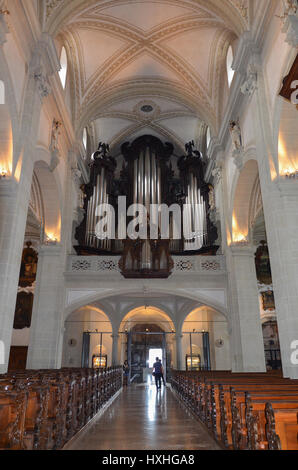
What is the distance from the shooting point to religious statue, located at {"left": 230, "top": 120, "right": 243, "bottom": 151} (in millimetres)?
10780

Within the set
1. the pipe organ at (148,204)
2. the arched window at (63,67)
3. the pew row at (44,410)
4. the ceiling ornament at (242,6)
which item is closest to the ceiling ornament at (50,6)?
the arched window at (63,67)

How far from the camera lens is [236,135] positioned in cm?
1095

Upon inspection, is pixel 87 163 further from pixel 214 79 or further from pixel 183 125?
pixel 214 79

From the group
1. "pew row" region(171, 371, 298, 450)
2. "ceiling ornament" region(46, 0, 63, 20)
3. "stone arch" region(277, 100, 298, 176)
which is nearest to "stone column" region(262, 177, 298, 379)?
"stone arch" region(277, 100, 298, 176)

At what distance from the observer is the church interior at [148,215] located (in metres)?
4.82

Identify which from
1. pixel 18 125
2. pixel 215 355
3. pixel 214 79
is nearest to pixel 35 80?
pixel 18 125

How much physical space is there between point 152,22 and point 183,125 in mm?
5826

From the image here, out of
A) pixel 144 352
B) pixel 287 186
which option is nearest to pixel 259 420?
pixel 287 186

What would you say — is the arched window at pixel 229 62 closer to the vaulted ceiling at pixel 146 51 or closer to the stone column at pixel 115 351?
the vaulted ceiling at pixel 146 51

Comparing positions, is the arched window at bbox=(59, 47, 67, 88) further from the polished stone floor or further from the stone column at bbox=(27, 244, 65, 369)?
the polished stone floor

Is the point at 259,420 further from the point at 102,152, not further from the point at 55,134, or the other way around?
the point at 102,152

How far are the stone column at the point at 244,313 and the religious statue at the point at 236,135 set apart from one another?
11.2 feet

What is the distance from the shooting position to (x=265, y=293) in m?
17.2

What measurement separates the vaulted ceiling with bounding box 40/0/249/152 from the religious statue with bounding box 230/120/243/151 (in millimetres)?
2616
